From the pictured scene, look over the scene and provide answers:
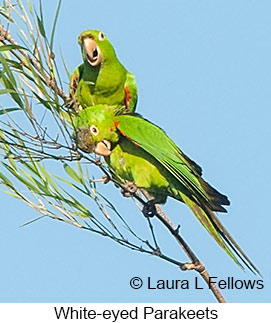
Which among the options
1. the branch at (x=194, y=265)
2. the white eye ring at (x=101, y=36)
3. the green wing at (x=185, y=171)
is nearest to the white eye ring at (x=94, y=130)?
the green wing at (x=185, y=171)

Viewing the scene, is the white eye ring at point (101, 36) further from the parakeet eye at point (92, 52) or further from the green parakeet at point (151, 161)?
the green parakeet at point (151, 161)

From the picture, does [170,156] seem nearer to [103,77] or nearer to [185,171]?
[185,171]

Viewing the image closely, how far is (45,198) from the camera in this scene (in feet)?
4.29

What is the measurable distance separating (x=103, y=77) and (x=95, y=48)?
0.15 metres

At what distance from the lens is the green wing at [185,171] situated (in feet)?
4.97

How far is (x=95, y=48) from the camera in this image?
213 cm

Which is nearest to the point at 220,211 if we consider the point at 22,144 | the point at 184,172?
the point at 184,172

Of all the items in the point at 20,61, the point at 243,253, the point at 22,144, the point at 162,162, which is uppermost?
the point at 162,162

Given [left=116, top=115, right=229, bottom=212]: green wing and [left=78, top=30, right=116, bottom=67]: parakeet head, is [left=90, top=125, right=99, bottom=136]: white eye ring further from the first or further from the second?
[left=78, top=30, right=116, bottom=67]: parakeet head

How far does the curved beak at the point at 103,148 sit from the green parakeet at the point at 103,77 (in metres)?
0.38

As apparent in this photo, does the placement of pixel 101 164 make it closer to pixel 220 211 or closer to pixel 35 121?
pixel 35 121

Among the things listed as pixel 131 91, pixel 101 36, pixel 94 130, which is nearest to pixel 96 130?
pixel 94 130

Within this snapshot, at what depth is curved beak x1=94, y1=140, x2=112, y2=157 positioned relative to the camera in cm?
162

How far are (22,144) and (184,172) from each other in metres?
0.62
